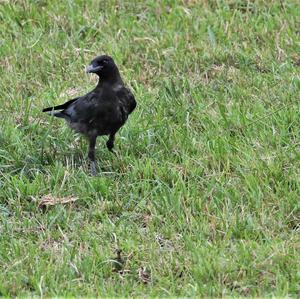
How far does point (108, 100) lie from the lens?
8195 mm

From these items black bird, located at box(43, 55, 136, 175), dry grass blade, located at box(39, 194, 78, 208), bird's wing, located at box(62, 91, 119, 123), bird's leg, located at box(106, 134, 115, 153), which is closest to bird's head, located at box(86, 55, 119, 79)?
black bird, located at box(43, 55, 136, 175)

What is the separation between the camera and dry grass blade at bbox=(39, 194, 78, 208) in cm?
749

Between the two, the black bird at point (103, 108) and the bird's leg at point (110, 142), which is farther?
the bird's leg at point (110, 142)

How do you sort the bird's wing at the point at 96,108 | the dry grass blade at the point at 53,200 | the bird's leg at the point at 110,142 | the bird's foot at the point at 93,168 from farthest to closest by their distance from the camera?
the bird's leg at the point at 110,142 < the bird's wing at the point at 96,108 < the bird's foot at the point at 93,168 < the dry grass blade at the point at 53,200

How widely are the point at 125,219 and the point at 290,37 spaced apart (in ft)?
12.1

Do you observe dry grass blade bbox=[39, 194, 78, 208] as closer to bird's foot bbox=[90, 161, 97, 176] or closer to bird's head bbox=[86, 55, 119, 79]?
bird's foot bbox=[90, 161, 97, 176]

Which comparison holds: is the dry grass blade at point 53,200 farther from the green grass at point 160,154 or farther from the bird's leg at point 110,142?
the bird's leg at point 110,142

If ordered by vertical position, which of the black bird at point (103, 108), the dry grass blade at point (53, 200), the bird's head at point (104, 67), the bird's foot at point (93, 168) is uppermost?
the bird's head at point (104, 67)

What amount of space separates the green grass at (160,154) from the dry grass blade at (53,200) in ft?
0.14

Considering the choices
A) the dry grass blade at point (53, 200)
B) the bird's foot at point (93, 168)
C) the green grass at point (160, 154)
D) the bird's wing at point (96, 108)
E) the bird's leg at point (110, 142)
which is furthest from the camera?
the bird's leg at point (110, 142)

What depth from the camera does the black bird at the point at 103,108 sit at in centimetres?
817

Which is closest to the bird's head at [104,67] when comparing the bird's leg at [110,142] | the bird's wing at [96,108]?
the bird's wing at [96,108]

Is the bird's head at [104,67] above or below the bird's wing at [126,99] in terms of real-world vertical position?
above

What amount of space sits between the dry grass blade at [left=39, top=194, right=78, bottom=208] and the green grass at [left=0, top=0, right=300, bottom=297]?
0.14 feet
